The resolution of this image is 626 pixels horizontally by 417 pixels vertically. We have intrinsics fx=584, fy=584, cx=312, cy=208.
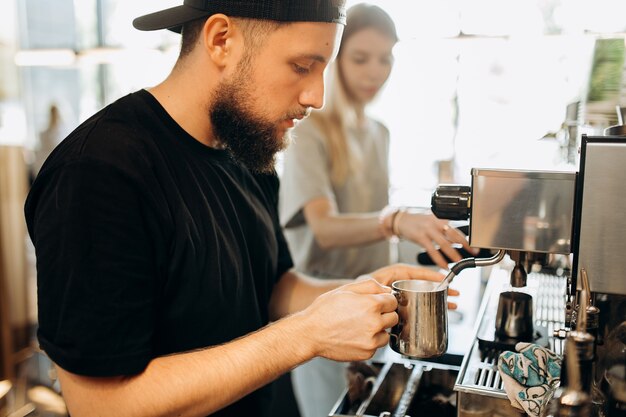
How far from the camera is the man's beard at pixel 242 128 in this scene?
1101mm

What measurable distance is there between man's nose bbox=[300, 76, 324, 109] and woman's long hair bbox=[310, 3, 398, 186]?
808 millimetres

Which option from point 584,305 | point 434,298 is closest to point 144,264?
point 434,298

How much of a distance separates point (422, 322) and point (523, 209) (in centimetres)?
24

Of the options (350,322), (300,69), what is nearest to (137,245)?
(350,322)

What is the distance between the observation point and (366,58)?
6.59ft

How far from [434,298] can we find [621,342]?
11.3 inches

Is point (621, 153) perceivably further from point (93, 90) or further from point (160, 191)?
point (93, 90)

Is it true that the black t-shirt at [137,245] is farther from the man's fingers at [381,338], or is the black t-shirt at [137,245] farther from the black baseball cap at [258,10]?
the man's fingers at [381,338]

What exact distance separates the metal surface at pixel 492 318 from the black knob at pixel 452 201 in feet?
0.89

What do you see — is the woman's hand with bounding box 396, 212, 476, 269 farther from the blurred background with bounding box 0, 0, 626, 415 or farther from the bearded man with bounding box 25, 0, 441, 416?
the blurred background with bounding box 0, 0, 626, 415

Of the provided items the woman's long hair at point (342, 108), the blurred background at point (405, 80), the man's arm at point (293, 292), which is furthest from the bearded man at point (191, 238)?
the blurred background at point (405, 80)

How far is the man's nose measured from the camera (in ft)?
3.74

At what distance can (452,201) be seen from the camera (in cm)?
100

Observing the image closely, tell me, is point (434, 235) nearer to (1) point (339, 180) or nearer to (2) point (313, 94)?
(2) point (313, 94)
